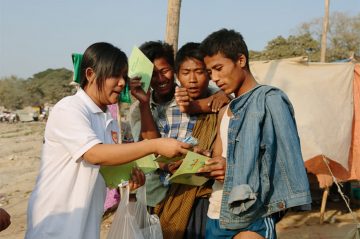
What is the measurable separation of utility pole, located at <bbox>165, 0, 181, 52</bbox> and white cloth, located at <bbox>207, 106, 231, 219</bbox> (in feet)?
10.4

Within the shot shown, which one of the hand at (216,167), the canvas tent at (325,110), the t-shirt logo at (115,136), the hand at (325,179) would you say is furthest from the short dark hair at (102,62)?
the hand at (325,179)

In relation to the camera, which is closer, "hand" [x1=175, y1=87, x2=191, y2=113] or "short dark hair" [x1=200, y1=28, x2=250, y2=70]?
"short dark hair" [x1=200, y1=28, x2=250, y2=70]

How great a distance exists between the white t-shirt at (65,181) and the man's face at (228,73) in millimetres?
662

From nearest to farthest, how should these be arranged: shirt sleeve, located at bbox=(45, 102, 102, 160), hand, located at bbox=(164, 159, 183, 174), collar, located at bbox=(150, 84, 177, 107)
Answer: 1. shirt sleeve, located at bbox=(45, 102, 102, 160)
2. hand, located at bbox=(164, 159, 183, 174)
3. collar, located at bbox=(150, 84, 177, 107)

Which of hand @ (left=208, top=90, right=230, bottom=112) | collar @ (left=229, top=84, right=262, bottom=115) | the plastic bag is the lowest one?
the plastic bag

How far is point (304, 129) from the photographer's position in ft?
19.5

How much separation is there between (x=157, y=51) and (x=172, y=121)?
46 cm

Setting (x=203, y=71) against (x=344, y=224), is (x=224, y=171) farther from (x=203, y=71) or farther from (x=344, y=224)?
(x=344, y=224)

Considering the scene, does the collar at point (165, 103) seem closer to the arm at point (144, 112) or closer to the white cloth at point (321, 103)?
the arm at point (144, 112)

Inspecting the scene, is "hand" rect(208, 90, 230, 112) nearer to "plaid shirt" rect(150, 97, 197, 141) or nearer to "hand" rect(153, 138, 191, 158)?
"plaid shirt" rect(150, 97, 197, 141)

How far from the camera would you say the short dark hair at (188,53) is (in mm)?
2421

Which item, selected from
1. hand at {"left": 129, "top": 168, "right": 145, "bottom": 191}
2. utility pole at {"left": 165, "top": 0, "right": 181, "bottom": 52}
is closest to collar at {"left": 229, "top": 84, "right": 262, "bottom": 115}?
hand at {"left": 129, "top": 168, "right": 145, "bottom": 191}

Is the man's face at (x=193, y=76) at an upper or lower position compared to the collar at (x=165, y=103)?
upper

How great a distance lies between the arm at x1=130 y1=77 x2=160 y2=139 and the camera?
238cm
